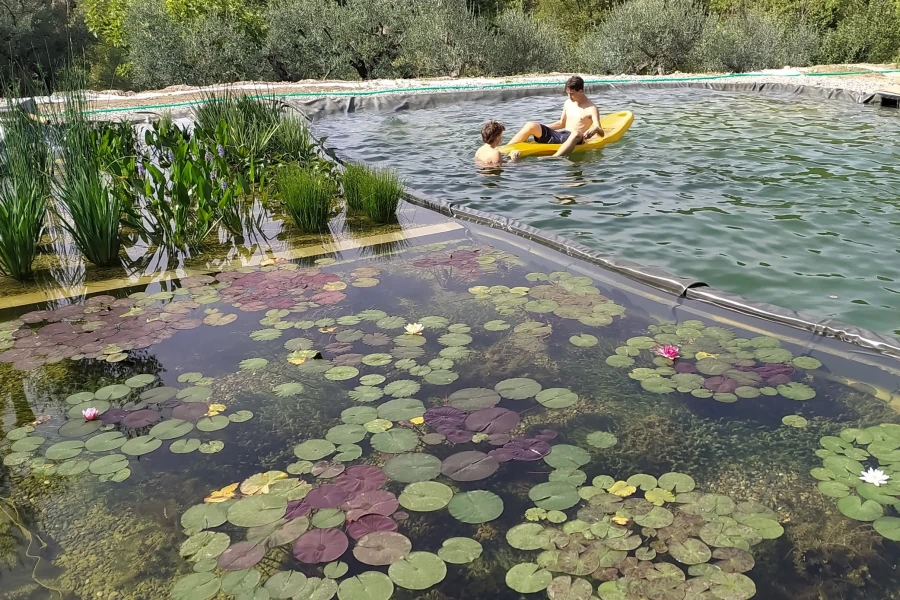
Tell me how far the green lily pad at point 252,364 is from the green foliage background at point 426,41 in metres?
15.4

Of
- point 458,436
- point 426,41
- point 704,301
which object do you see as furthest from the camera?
point 426,41

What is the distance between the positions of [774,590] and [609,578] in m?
0.42

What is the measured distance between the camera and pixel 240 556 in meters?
1.95

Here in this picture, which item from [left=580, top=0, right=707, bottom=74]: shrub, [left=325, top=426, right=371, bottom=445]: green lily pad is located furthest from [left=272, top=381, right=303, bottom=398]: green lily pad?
[left=580, top=0, right=707, bottom=74]: shrub

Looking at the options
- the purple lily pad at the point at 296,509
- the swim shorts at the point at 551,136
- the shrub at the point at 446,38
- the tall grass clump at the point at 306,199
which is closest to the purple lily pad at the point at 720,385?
the purple lily pad at the point at 296,509

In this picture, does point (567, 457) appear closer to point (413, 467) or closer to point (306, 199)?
point (413, 467)

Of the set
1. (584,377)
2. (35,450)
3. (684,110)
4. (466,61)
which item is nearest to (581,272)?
(584,377)

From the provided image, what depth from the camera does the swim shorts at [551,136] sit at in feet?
25.9

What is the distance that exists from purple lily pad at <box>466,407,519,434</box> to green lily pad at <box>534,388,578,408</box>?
14 centimetres

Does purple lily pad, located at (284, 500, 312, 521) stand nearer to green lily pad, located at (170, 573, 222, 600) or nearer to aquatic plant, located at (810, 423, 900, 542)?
green lily pad, located at (170, 573, 222, 600)

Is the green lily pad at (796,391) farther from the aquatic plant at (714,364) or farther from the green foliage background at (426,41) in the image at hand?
the green foliage background at (426,41)

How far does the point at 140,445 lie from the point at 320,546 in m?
0.90

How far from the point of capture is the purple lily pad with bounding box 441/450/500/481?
228 centimetres

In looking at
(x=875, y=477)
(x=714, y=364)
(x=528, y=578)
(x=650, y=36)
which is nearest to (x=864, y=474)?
(x=875, y=477)
